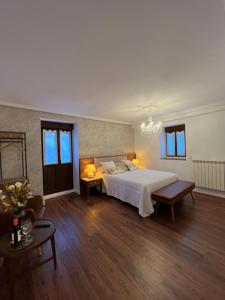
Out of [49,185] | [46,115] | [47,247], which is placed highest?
[46,115]

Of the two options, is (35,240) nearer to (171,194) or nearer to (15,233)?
(15,233)

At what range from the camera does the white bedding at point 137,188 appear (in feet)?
9.38

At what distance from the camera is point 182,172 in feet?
14.3

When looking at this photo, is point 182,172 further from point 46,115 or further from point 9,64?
point 9,64

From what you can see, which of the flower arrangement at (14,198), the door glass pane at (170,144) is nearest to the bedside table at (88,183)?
the flower arrangement at (14,198)

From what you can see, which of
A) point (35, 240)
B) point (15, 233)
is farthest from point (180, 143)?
point (15, 233)

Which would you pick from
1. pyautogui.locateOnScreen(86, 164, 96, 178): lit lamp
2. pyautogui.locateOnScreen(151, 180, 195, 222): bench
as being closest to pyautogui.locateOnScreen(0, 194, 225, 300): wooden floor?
pyautogui.locateOnScreen(151, 180, 195, 222): bench

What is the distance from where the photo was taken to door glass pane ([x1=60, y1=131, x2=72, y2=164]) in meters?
4.28

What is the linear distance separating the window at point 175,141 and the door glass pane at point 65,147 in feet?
11.1

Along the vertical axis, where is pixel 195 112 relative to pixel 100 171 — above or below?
above

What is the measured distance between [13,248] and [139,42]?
95.0 inches

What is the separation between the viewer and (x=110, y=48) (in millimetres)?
1513

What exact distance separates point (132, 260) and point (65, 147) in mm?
3453

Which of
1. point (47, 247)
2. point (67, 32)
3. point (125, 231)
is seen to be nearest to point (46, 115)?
point (67, 32)
